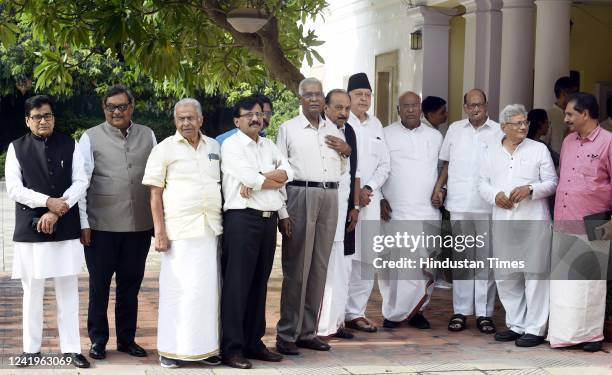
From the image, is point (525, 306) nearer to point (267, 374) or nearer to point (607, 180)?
point (607, 180)

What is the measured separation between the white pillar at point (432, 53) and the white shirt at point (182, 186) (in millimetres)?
7515

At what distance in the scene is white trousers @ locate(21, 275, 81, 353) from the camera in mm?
6738

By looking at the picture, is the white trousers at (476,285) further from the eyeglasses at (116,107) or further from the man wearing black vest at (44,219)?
the man wearing black vest at (44,219)

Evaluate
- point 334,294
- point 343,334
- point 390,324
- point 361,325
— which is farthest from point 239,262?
point 390,324

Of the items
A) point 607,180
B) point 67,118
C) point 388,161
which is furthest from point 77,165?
point 67,118

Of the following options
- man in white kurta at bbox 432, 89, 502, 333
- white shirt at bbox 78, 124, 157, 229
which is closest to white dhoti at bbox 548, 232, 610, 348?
man in white kurta at bbox 432, 89, 502, 333

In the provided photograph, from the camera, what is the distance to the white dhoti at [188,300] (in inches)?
269

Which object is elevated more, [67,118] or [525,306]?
[67,118]

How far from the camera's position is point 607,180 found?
7.59 metres

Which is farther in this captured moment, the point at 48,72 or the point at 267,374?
the point at 48,72

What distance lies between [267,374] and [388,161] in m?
2.49

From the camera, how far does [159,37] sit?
916cm

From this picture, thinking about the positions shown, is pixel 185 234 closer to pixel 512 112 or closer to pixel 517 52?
pixel 512 112

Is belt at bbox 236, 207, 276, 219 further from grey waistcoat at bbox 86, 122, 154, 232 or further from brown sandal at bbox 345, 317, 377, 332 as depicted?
brown sandal at bbox 345, 317, 377, 332
